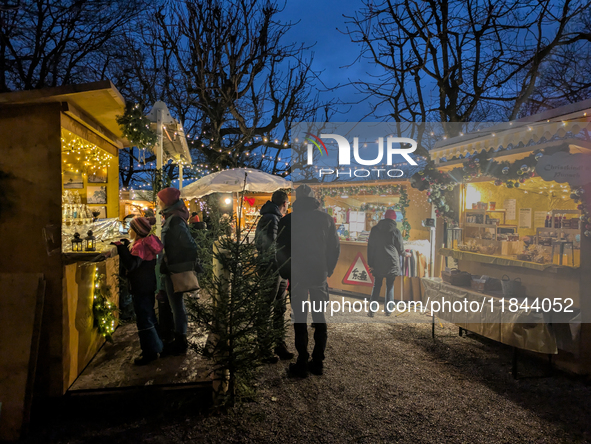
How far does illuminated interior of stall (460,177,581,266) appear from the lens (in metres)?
4.39

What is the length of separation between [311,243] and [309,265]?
9.6 inches

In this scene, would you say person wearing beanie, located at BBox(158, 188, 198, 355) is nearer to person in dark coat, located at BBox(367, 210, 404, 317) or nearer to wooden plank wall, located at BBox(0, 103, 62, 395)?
wooden plank wall, located at BBox(0, 103, 62, 395)

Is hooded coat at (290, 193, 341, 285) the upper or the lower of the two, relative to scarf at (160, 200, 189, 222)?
lower

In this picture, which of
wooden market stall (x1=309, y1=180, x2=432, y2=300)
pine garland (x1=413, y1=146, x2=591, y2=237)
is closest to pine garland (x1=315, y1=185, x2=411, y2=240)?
wooden market stall (x1=309, y1=180, x2=432, y2=300)

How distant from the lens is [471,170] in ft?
16.8

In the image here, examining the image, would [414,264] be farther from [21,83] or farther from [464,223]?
[21,83]

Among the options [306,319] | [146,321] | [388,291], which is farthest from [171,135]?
[388,291]

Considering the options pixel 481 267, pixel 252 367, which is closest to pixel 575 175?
pixel 481 267

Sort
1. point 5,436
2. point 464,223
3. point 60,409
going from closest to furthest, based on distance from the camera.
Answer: point 5,436 < point 60,409 < point 464,223

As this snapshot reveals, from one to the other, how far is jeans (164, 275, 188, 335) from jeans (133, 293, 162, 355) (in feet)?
0.60

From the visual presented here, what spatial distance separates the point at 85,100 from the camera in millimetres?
3172

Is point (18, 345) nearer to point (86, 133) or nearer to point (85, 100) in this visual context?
point (85, 100)

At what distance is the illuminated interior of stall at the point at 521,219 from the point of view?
173 inches

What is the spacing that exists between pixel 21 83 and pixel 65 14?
285cm
